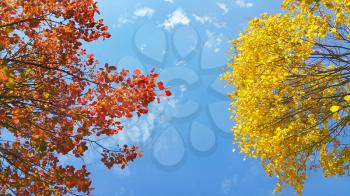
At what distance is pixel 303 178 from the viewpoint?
39.7ft

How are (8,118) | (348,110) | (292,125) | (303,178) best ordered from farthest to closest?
(348,110) → (303,178) → (292,125) → (8,118)

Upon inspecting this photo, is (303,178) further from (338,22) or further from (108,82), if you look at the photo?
(108,82)

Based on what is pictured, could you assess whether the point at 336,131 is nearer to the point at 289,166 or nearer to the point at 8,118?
the point at 289,166

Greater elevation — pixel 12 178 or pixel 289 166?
pixel 289 166

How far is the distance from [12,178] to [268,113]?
796 centimetres

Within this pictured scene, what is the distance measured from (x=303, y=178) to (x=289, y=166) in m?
0.60

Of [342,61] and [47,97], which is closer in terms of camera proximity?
[47,97]

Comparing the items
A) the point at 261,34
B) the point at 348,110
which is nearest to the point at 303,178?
the point at 348,110

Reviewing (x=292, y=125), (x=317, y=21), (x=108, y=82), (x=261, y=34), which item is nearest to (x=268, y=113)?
(x=292, y=125)

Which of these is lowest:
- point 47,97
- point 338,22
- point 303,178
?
point 303,178

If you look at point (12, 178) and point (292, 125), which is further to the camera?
point (292, 125)

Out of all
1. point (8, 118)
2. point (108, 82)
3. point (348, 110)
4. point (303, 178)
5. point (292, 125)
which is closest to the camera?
point (108, 82)

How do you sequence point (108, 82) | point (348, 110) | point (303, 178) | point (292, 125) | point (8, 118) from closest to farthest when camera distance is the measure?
point (108, 82)
point (8, 118)
point (292, 125)
point (303, 178)
point (348, 110)

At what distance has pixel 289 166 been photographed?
12.1 m
